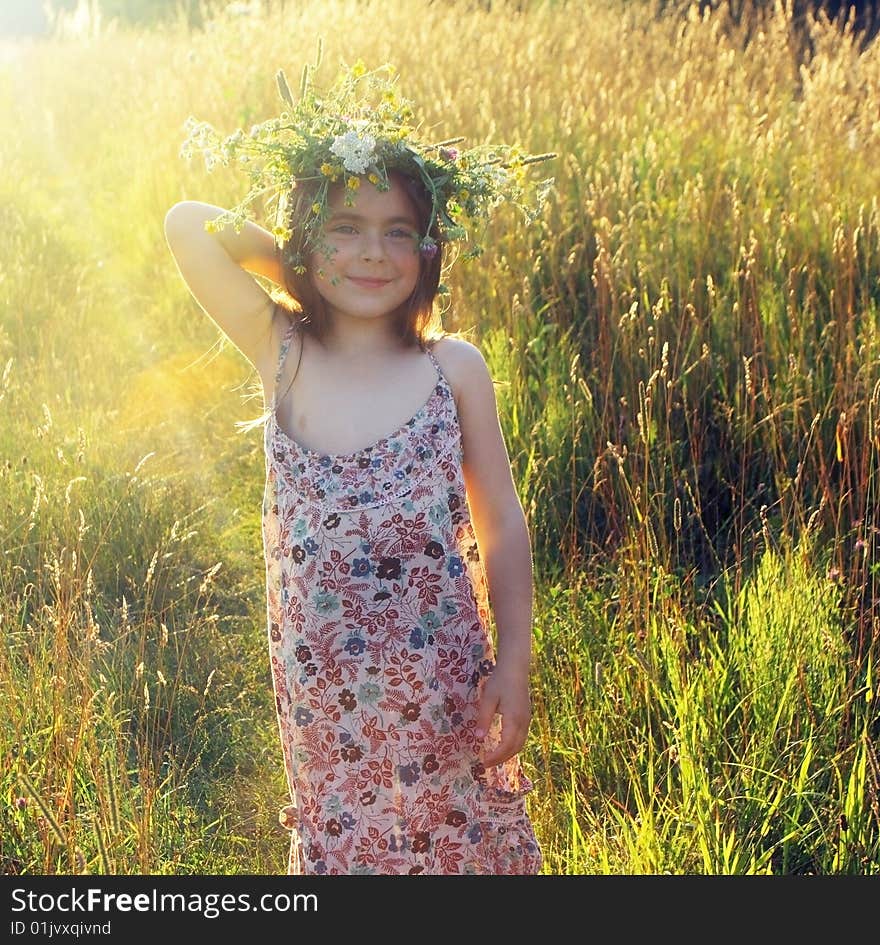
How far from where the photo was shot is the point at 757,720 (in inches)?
89.8

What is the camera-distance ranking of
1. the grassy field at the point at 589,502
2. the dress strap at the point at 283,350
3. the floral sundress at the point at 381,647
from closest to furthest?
the floral sundress at the point at 381,647
the dress strap at the point at 283,350
the grassy field at the point at 589,502

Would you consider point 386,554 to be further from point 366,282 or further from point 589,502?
point 589,502

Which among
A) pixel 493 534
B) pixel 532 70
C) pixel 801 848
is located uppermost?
pixel 532 70

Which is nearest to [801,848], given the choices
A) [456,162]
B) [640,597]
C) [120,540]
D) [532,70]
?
[640,597]

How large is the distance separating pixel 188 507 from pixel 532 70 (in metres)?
3.54

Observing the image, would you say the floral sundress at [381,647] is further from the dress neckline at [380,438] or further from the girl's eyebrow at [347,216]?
the girl's eyebrow at [347,216]

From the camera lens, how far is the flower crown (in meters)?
1.92

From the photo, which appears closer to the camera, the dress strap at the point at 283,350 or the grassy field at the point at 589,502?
the dress strap at the point at 283,350

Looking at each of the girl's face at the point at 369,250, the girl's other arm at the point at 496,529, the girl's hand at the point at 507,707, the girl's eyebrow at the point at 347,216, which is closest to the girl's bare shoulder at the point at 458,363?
the girl's other arm at the point at 496,529

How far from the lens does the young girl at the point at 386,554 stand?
1.93 meters

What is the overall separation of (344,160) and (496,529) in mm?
637

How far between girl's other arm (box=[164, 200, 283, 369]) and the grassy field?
0.43 metres

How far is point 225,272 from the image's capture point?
83.0 inches

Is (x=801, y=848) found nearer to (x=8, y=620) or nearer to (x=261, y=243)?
(x=261, y=243)
